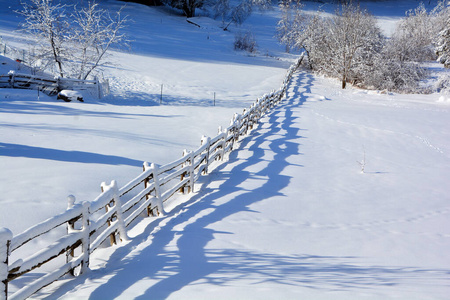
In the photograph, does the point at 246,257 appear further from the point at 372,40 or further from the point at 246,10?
the point at 246,10

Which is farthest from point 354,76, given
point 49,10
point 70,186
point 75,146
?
point 70,186

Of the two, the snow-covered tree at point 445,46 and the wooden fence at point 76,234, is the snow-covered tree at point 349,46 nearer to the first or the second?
the snow-covered tree at point 445,46

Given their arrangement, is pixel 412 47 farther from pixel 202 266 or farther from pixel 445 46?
pixel 202 266

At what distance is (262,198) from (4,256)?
17.2 feet

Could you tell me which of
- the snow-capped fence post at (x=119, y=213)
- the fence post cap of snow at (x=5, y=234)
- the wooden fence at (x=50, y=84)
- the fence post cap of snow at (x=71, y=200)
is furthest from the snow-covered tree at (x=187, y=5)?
the fence post cap of snow at (x=5, y=234)

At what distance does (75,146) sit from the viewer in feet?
32.5

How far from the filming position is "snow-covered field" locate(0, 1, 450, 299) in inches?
163

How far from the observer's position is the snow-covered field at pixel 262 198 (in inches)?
163

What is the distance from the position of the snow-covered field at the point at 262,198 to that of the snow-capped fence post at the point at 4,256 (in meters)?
0.65

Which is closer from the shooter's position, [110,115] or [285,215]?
[285,215]

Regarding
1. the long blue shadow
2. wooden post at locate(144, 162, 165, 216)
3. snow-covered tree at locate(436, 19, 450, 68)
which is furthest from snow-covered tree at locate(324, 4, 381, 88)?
wooden post at locate(144, 162, 165, 216)

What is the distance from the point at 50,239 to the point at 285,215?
158 inches

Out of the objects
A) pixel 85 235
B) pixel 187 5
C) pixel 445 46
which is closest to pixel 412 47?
pixel 445 46

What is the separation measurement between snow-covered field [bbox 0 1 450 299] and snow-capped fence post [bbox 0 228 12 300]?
646 millimetres
